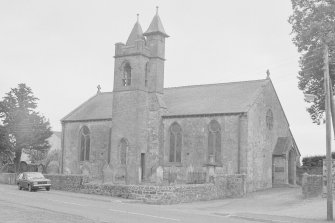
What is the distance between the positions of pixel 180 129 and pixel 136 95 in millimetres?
5108

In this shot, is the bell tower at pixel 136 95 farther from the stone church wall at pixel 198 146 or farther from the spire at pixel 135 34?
the stone church wall at pixel 198 146

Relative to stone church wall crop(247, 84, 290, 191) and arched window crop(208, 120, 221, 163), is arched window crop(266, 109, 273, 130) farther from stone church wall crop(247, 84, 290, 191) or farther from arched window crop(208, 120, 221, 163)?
arched window crop(208, 120, 221, 163)

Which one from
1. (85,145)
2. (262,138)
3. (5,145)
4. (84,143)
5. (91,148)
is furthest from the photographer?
(84,143)

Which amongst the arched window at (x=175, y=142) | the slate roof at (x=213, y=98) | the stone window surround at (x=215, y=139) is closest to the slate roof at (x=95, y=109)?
the slate roof at (x=213, y=98)

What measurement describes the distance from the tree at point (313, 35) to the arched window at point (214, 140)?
315 inches

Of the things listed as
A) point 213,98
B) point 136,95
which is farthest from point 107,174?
point 213,98

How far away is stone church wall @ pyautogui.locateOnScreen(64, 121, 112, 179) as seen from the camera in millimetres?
48281

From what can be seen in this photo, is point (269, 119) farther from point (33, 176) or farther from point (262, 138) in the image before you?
point (33, 176)

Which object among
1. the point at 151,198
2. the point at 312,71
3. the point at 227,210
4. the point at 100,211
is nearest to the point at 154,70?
the point at 312,71

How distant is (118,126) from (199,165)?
341 inches

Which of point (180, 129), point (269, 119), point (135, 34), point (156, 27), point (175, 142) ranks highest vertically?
point (156, 27)

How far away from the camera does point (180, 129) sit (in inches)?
1699

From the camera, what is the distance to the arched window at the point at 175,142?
43031 mm

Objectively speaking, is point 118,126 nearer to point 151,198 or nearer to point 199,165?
point 199,165
